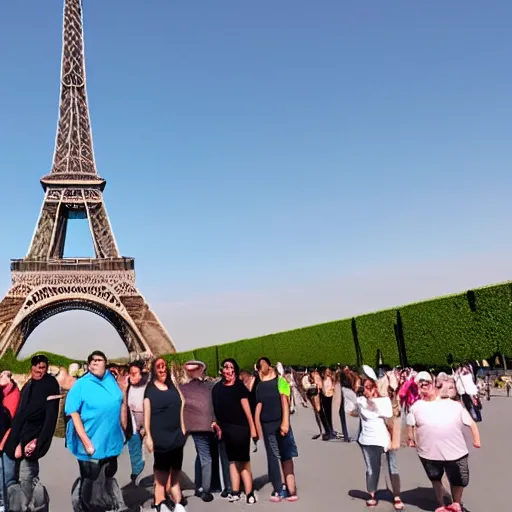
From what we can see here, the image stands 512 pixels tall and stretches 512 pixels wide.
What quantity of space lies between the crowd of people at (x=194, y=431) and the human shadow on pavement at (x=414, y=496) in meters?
0.15

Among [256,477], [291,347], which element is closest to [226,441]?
[256,477]

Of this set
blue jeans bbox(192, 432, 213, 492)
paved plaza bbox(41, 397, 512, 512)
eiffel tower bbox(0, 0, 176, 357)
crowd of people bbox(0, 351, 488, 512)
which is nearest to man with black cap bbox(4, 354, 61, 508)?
crowd of people bbox(0, 351, 488, 512)

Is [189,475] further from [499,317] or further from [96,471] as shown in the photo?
[499,317]

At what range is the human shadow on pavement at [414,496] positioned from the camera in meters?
6.26

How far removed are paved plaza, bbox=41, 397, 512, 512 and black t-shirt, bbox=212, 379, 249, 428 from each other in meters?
0.84

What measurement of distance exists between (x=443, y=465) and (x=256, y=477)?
137 inches

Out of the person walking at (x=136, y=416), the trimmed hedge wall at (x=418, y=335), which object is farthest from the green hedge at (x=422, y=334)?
the person walking at (x=136, y=416)

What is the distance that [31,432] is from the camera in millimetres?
5855

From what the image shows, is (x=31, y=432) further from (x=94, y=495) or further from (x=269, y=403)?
(x=269, y=403)

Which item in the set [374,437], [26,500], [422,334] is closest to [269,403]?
[374,437]

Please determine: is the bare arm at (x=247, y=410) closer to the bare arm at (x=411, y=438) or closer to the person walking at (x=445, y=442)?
the bare arm at (x=411, y=438)

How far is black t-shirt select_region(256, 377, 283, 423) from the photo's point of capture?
698 cm

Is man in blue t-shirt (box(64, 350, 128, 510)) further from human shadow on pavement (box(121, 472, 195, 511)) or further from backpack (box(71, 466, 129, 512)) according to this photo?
human shadow on pavement (box(121, 472, 195, 511))

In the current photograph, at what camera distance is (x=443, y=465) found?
5582 millimetres
